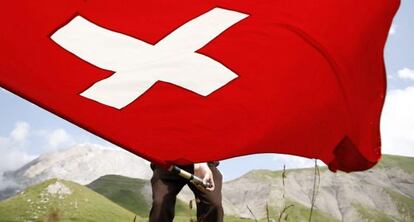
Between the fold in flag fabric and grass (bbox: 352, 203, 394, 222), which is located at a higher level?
the fold in flag fabric

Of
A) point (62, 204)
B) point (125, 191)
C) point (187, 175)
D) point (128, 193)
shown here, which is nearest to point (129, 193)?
point (128, 193)

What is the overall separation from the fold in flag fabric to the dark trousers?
1117 millimetres

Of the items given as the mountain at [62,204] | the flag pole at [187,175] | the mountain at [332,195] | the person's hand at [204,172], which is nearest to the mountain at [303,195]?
the mountain at [332,195]

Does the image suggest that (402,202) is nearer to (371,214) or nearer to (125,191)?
(371,214)

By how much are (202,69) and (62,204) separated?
78.5 m

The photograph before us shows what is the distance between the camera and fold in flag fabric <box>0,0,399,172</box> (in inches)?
150

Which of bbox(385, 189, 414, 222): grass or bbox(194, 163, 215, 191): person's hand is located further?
bbox(385, 189, 414, 222): grass

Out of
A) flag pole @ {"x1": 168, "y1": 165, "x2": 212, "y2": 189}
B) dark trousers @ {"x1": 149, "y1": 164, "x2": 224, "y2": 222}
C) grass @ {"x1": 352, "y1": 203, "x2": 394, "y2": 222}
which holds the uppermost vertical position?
flag pole @ {"x1": 168, "y1": 165, "x2": 212, "y2": 189}

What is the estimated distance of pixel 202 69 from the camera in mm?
4188

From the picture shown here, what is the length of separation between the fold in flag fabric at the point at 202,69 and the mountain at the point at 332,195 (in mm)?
142116

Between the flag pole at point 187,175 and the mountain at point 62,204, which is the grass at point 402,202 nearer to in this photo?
the mountain at point 62,204

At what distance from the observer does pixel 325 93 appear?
174 inches

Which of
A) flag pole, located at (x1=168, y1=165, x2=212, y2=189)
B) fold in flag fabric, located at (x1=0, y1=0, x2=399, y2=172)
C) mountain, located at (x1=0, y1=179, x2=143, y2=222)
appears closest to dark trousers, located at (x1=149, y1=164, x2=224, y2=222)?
fold in flag fabric, located at (x1=0, y1=0, x2=399, y2=172)

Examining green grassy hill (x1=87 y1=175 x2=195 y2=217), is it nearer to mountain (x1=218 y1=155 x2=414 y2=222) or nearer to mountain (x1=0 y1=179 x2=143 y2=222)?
mountain (x1=218 y1=155 x2=414 y2=222)
